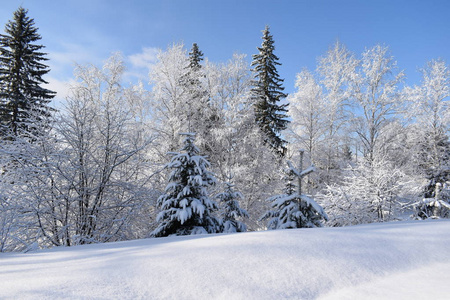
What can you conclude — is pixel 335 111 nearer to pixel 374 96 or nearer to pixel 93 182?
pixel 374 96

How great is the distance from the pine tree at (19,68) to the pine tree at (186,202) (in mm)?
11963

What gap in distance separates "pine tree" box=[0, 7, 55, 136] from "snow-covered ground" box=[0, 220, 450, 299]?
14.9m

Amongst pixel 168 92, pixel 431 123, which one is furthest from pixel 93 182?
pixel 431 123

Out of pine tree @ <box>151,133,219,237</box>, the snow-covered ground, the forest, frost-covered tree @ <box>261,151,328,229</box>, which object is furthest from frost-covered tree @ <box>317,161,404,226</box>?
the snow-covered ground

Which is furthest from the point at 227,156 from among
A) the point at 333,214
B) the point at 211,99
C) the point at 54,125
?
the point at 54,125

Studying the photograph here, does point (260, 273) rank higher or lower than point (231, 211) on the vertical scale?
higher

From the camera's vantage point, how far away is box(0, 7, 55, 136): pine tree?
13273mm

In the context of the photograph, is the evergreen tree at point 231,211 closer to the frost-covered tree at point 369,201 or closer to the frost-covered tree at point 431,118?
the frost-covered tree at point 369,201

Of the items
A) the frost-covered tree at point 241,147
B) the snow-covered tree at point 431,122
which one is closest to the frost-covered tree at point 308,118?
the frost-covered tree at point 241,147

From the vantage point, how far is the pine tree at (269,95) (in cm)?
1567

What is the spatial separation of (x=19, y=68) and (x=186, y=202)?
1548 cm

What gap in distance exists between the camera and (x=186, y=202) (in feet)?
19.5

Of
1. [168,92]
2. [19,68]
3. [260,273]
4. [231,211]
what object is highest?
[19,68]

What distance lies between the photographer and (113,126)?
7145mm
